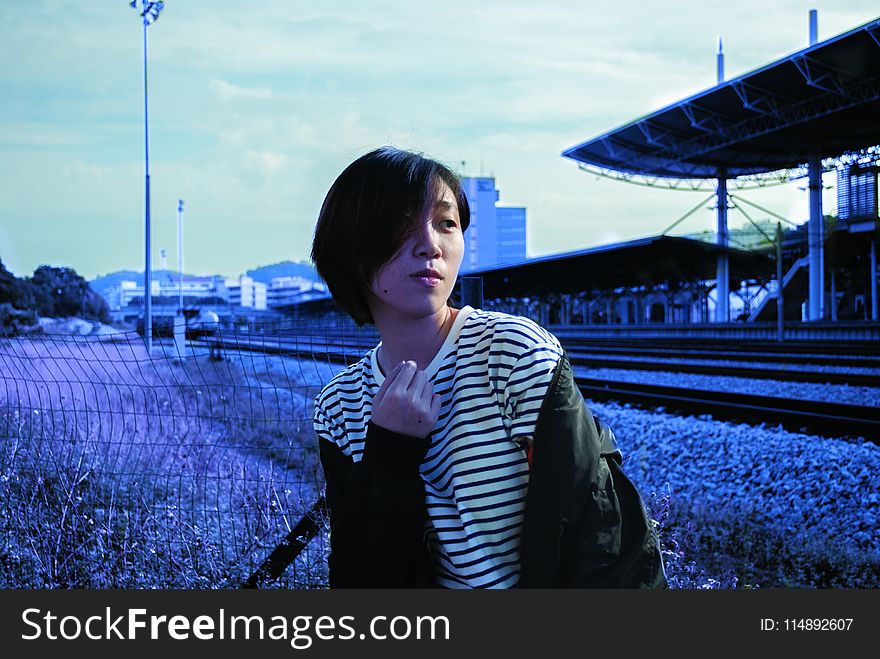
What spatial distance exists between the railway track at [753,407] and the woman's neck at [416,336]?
3298 mm

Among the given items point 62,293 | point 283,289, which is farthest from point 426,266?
point 283,289

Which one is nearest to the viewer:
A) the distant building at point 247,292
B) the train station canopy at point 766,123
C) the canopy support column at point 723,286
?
the train station canopy at point 766,123

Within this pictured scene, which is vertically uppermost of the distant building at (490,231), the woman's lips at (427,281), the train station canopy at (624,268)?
the distant building at (490,231)

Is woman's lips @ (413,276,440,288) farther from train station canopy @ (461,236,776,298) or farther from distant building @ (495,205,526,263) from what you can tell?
distant building @ (495,205,526,263)

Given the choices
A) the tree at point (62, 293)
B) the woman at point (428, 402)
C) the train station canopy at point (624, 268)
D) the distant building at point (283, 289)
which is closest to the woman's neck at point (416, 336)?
the woman at point (428, 402)

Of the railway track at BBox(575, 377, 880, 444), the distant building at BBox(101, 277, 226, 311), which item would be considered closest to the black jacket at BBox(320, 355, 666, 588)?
the railway track at BBox(575, 377, 880, 444)

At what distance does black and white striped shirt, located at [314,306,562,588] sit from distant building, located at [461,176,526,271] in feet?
60.9

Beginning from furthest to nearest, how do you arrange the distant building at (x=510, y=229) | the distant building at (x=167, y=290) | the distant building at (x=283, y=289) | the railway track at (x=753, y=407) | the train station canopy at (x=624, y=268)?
the distant building at (x=283, y=289) → the distant building at (x=510, y=229) → the distant building at (x=167, y=290) → the train station canopy at (x=624, y=268) → the railway track at (x=753, y=407)

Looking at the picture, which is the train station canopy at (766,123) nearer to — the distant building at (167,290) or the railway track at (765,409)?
the railway track at (765,409)

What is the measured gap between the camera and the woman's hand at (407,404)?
1.13m

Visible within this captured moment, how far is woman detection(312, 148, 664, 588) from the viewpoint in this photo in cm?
116

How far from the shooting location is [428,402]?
1146 millimetres

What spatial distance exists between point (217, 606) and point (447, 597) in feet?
2.23

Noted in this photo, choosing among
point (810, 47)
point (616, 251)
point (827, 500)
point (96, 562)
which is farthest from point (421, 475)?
point (810, 47)
